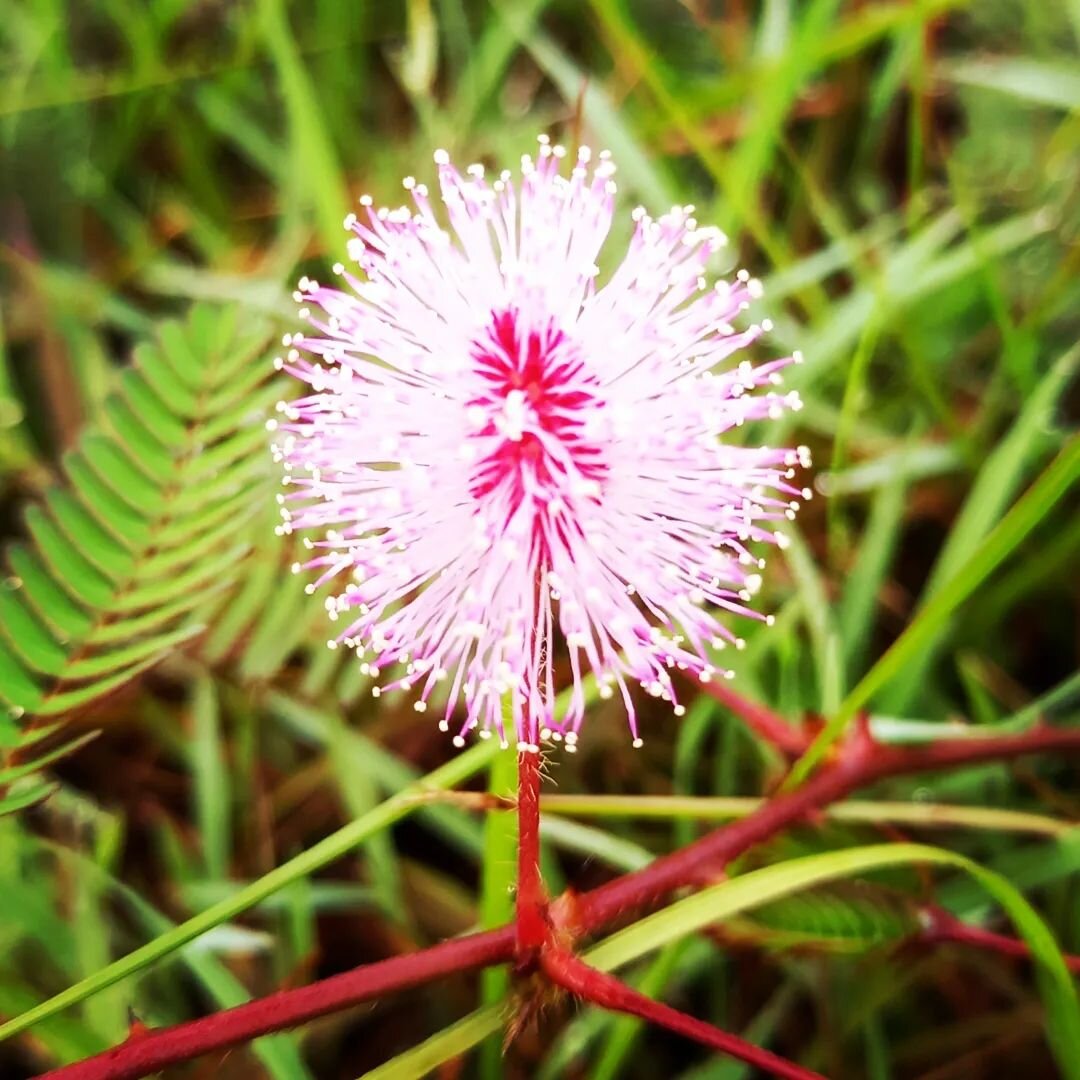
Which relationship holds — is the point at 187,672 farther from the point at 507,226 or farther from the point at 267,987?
the point at 507,226

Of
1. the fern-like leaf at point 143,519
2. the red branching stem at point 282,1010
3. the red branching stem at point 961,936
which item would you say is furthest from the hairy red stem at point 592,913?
the fern-like leaf at point 143,519

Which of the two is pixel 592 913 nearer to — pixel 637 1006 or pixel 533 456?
pixel 637 1006

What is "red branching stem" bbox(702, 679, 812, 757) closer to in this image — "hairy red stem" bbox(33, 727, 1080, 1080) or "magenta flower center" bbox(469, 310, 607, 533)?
"hairy red stem" bbox(33, 727, 1080, 1080)

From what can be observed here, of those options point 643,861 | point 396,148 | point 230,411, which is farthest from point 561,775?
point 396,148

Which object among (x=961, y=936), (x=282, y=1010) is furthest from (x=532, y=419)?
(x=961, y=936)

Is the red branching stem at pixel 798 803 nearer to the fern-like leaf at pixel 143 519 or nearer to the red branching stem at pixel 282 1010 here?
the red branching stem at pixel 282 1010
